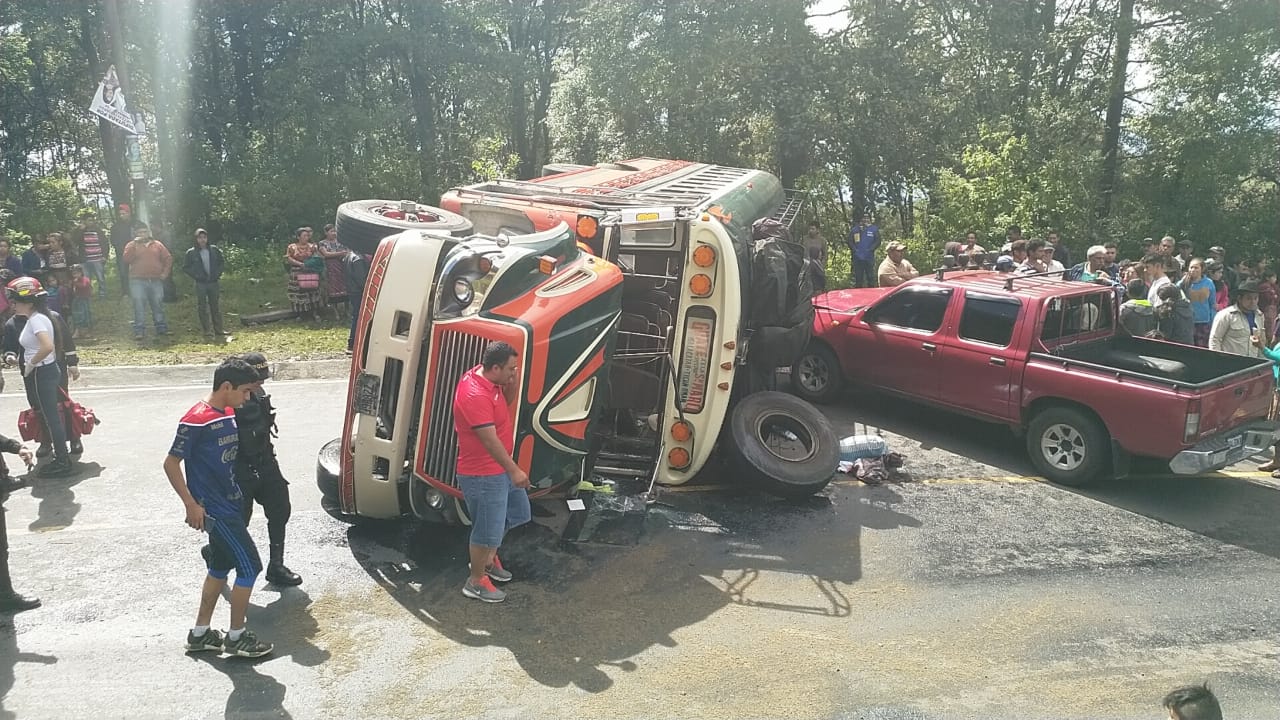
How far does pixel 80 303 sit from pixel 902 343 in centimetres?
1208

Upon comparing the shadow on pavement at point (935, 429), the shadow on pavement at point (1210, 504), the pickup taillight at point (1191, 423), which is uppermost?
the pickup taillight at point (1191, 423)

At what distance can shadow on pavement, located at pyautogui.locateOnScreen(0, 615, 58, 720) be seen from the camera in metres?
4.57

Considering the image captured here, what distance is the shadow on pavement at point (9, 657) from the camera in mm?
4574

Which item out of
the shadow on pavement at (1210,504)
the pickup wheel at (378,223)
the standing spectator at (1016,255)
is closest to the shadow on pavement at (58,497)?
the pickup wheel at (378,223)

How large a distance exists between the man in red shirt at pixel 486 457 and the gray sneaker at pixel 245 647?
1.20 m

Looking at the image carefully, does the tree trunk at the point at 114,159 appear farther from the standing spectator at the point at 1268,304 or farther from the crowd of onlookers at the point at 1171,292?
the standing spectator at the point at 1268,304

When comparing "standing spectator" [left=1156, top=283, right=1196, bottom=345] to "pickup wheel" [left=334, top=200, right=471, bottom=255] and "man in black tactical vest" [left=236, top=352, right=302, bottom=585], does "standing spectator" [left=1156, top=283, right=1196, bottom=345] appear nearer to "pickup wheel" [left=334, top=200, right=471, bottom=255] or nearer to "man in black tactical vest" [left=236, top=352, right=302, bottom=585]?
"pickup wheel" [left=334, top=200, right=471, bottom=255]

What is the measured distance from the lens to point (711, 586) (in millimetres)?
5887

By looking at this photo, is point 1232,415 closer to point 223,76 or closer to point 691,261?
point 691,261

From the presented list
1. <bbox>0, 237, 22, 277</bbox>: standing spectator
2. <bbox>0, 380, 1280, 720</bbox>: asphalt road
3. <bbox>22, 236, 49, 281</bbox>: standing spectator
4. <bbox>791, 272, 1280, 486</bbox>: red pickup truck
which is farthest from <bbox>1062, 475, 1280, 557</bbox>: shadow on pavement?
<bbox>0, 237, 22, 277</bbox>: standing spectator

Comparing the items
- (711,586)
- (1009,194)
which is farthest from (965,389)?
(1009,194)

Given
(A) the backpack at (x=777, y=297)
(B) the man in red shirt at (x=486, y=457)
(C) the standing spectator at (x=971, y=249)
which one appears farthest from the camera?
(C) the standing spectator at (x=971, y=249)

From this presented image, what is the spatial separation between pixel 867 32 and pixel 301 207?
13888mm

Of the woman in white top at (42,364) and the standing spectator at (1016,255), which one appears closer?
the woman in white top at (42,364)
